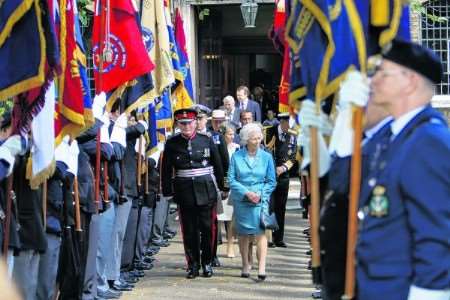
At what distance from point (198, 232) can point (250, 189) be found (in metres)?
0.91

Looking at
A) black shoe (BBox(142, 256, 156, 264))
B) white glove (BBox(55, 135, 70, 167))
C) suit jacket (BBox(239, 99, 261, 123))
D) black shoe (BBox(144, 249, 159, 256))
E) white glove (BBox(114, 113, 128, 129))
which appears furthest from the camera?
suit jacket (BBox(239, 99, 261, 123))

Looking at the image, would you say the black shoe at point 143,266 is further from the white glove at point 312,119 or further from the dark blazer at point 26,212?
the white glove at point 312,119

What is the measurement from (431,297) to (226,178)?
8.53m

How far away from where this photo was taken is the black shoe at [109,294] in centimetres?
1036

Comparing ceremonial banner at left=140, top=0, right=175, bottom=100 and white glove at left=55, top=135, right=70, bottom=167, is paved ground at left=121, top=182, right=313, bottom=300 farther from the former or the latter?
white glove at left=55, top=135, right=70, bottom=167

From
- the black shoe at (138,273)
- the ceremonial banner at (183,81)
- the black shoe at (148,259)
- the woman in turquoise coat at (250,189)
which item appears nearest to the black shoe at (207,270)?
the woman in turquoise coat at (250,189)

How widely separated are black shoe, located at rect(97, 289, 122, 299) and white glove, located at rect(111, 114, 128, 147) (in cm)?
153

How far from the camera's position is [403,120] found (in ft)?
14.5

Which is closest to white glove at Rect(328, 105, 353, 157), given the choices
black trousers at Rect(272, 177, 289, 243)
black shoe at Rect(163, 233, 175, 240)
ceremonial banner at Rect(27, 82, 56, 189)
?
ceremonial banner at Rect(27, 82, 56, 189)

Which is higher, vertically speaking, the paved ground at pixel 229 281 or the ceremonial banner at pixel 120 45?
the ceremonial banner at pixel 120 45

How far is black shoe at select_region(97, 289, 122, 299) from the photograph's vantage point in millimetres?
10359

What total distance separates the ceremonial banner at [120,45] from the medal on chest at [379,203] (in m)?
6.74

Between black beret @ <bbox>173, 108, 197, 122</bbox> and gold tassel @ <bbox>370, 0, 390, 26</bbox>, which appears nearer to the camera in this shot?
gold tassel @ <bbox>370, 0, 390, 26</bbox>

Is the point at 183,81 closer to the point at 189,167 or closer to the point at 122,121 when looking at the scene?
the point at 189,167
